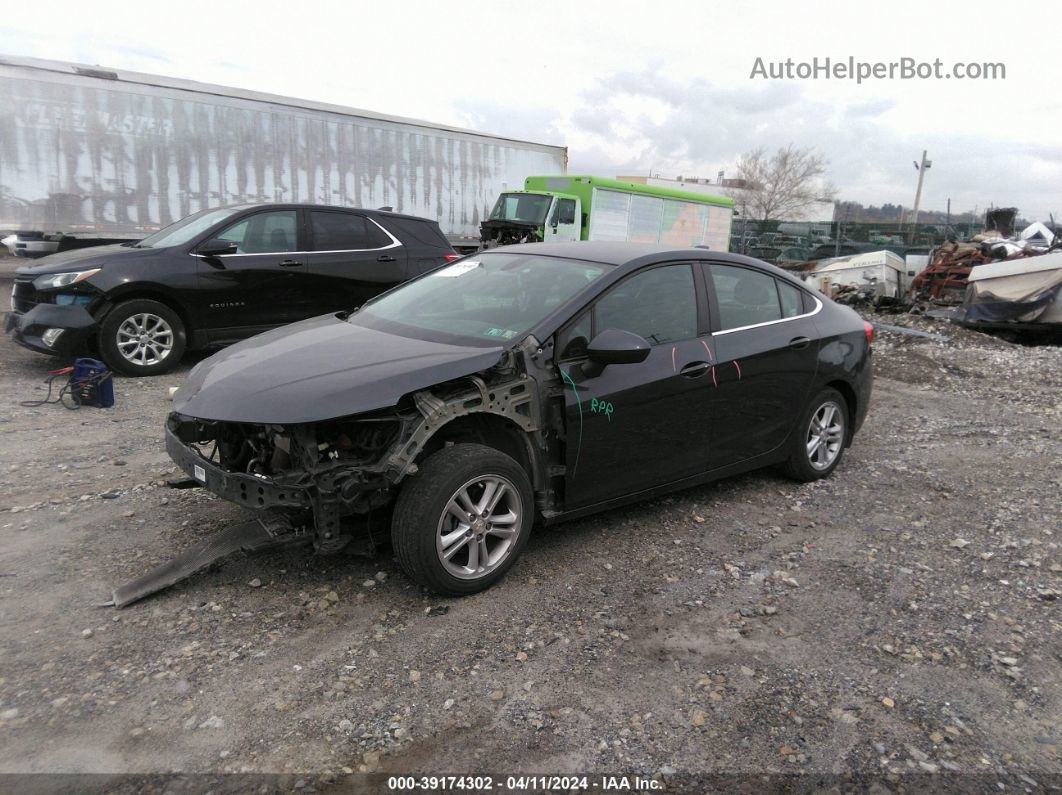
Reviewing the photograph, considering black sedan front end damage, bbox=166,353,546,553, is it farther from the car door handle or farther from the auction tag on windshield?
the auction tag on windshield

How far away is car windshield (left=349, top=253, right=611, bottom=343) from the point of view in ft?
12.9

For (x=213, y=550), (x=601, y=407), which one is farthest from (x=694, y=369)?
(x=213, y=550)

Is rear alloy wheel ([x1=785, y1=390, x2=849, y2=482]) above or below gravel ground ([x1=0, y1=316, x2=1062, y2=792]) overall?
above

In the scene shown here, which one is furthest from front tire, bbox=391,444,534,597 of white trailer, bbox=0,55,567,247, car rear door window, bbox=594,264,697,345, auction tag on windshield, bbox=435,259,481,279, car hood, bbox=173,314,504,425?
white trailer, bbox=0,55,567,247

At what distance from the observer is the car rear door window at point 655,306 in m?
4.01

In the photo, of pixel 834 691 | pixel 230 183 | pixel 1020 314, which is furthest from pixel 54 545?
pixel 1020 314

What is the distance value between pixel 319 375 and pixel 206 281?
486 cm

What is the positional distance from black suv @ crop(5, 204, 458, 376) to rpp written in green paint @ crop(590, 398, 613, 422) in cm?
522

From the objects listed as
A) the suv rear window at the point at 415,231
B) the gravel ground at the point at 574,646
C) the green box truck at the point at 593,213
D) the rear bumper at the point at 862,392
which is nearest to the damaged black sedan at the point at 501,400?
the gravel ground at the point at 574,646

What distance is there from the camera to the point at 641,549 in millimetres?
4164

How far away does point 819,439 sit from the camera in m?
5.27

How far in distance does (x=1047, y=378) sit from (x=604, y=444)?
27.0ft

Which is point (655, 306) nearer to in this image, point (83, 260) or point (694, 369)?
point (694, 369)

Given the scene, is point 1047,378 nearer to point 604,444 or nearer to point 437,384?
point 604,444
